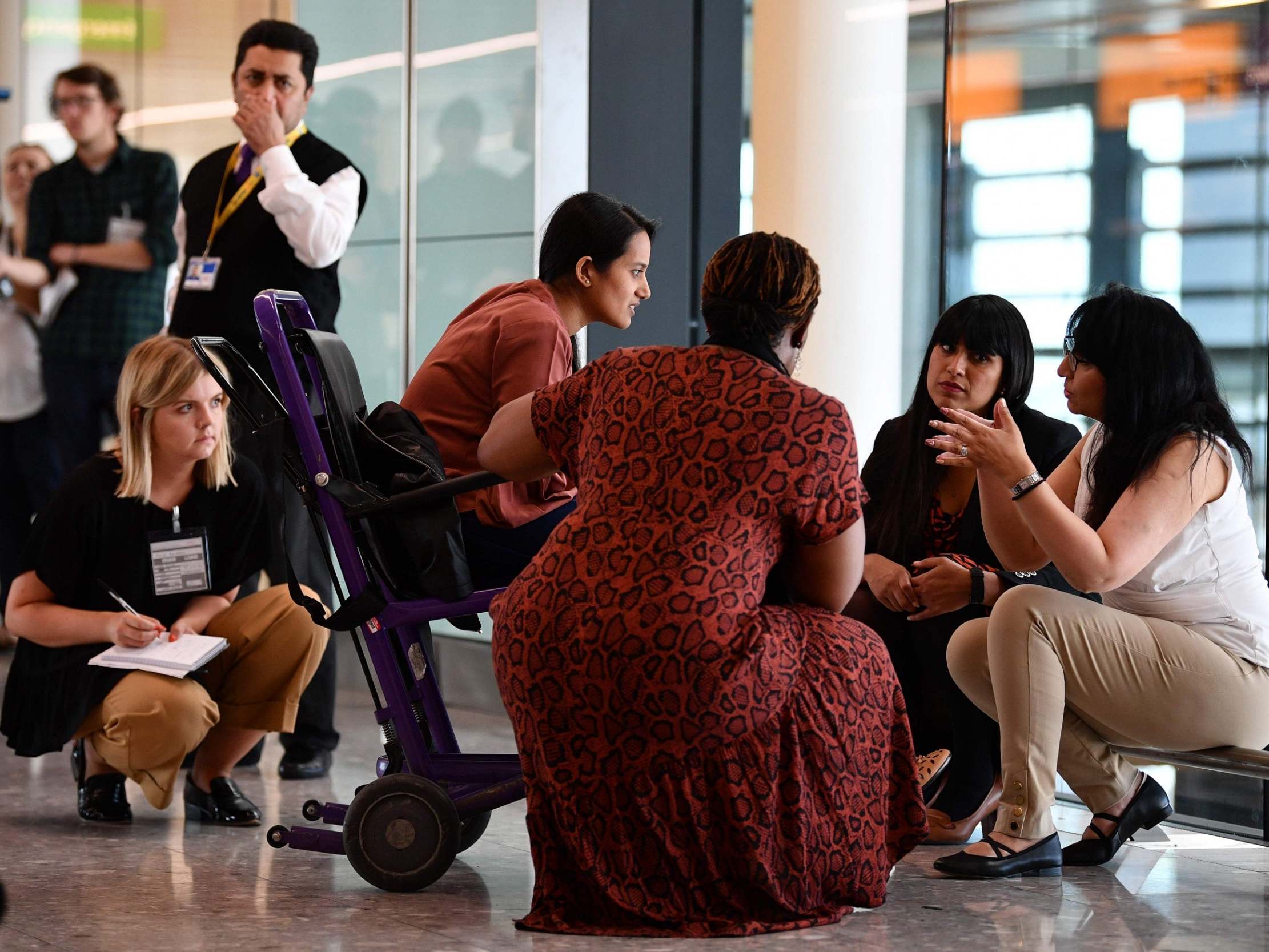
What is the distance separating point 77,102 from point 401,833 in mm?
3505

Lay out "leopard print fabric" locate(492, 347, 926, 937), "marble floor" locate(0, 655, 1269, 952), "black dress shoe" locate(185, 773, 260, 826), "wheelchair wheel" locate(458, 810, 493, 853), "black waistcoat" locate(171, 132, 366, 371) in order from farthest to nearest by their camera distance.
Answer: "black waistcoat" locate(171, 132, 366, 371) → "black dress shoe" locate(185, 773, 260, 826) → "wheelchair wheel" locate(458, 810, 493, 853) → "marble floor" locate(0, 655, 1269, 952) → "leopard print fabric" locate(492, 347, 926, 937)

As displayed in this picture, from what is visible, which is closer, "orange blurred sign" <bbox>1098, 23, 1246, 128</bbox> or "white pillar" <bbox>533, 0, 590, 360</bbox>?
"orange blurred sign" <bbox>1098, 23, 1246, 128</bbox>

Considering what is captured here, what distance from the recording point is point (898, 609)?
3.10 meters

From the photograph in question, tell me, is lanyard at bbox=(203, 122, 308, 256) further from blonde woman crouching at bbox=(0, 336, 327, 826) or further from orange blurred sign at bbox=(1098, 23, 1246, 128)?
orange blurred sign at bbox=(1098, 23, 1246, 128)

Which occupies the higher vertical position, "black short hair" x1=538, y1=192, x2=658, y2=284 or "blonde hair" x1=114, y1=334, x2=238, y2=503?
"black short hair" x1=538, y1=192, x2=658, y2=284

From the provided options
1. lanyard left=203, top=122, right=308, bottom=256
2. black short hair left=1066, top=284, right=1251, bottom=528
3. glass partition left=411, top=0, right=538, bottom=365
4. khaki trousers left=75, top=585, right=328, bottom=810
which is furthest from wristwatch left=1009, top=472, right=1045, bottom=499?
glass partition left=411, top=0, right=538, bottom=365

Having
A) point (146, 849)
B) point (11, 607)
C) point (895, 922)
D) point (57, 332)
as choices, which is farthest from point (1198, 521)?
point (57, 332)

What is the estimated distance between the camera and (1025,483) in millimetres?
2590

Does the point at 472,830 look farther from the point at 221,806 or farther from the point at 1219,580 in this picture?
the point at 1219,580

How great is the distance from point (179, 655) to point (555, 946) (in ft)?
3.87

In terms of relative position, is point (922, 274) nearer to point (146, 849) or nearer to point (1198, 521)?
point (1198, 521)

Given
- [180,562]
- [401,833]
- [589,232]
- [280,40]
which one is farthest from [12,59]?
[401,833]

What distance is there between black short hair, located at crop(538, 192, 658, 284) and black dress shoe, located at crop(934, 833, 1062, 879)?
1234mm

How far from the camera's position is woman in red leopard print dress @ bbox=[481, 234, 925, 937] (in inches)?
90.7
